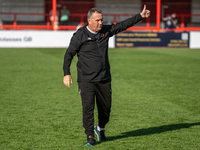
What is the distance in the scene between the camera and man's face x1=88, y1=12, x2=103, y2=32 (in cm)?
479

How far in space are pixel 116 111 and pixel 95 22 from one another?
273 cm

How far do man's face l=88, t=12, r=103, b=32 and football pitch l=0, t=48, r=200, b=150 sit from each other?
4.92 feet

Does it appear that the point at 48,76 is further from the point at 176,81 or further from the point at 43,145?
the point at 43,145

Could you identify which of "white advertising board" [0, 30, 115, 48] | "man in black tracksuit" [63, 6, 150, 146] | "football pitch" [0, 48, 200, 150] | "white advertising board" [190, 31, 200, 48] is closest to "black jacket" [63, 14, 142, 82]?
"man in black tracksuit" [63, 6, 150, 146]

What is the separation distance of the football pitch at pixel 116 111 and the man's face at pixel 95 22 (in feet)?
4.92

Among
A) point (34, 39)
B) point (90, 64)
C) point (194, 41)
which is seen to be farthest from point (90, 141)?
point (194, 41)

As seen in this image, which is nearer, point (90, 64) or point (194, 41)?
point (90, 64)

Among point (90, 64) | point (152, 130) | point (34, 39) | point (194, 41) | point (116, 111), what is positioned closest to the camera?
point (90, 64)

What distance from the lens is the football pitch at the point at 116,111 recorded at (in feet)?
17.2

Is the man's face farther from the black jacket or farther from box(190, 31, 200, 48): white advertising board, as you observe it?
box(190, 31, 200, 48): white advertising board

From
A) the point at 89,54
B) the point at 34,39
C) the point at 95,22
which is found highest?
the point at 95,22

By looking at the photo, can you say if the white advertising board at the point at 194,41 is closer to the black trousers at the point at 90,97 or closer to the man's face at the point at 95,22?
the black trousers at the point at 90,97

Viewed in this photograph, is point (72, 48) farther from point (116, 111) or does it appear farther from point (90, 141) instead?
point (116, 111)

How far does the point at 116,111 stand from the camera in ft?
23.6
